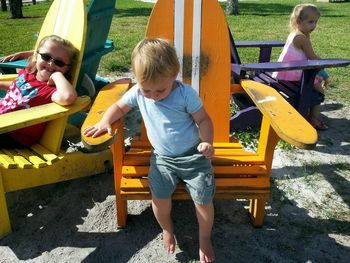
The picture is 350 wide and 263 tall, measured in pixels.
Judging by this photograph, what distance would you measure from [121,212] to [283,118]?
1.13 meters

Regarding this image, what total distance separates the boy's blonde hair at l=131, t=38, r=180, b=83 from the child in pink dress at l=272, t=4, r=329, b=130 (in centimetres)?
220

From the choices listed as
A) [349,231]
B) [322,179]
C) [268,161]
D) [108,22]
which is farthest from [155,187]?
[108,22]

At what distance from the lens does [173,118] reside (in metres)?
2.19

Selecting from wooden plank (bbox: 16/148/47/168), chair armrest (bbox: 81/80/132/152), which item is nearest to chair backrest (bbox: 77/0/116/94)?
chair armrest (bbox: 81/80/132/152)

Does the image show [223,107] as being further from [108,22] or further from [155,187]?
[108,22]

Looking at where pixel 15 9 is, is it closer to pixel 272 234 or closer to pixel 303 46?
pixel 303 46

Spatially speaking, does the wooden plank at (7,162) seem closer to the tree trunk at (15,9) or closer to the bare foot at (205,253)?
the bare foot at (205,253)

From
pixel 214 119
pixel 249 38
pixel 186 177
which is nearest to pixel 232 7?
pixel 249 38

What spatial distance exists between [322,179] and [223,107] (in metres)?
0.98

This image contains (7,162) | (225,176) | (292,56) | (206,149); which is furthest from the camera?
(292,56)

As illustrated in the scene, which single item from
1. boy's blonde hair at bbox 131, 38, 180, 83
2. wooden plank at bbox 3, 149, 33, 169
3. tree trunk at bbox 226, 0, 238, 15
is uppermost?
boy's blonde hair at bbox 131, 38, 180, 83

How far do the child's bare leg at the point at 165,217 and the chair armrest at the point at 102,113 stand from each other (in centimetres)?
48

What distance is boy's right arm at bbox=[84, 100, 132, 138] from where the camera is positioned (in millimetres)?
2060

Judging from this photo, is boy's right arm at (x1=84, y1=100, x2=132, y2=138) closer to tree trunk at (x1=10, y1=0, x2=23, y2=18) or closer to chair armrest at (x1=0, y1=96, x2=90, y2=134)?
chair armrest at (x1=0, y1=96, x2=90, y2=134)
